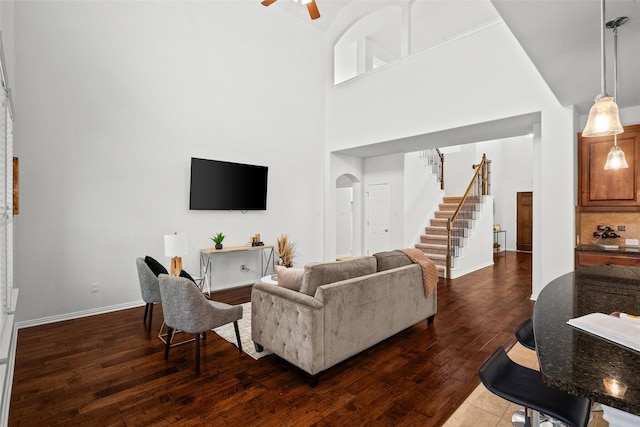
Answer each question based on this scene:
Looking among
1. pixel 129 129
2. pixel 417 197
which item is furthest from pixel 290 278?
pixel 417 197

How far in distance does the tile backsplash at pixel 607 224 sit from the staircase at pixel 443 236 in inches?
99.5

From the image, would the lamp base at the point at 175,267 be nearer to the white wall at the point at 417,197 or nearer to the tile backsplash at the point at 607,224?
the tile backsplash at the point at 607,224

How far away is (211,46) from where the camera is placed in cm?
558

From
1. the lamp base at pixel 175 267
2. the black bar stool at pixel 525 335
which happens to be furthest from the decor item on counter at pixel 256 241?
the black bar stool at pixel 525 335

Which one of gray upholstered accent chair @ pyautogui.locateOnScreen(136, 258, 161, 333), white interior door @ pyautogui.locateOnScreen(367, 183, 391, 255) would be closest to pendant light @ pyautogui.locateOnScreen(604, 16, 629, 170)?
gray upholstered accent chair @ pyautogui.locateOnScreen(136, 258, 161, 333)

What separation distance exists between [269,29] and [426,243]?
566cm

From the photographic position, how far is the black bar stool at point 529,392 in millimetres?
1276

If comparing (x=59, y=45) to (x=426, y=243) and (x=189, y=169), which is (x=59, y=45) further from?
(x=426, y=243)

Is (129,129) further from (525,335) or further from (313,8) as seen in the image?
(525,335)

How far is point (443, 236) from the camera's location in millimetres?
7570

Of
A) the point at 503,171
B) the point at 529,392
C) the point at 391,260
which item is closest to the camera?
the point at 529,392

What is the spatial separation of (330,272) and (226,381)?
1225mm

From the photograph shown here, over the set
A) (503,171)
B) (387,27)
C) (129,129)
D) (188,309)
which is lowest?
(188,309)

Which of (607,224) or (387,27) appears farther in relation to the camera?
(387,27)
